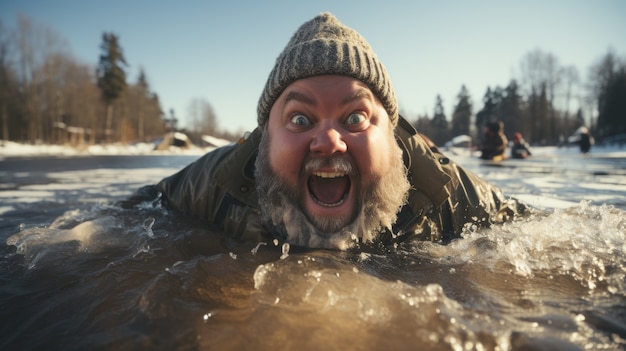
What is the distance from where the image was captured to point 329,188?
2.26 meters

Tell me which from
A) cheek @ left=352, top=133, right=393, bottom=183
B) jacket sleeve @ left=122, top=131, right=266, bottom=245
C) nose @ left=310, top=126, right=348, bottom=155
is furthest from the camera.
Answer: jacket sleeve @ left=122, top=131, right=266, bottom=245

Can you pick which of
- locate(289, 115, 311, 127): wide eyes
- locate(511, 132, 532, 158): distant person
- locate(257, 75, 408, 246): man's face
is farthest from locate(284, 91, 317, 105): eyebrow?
locate(511, 132, 532, 158): distant person

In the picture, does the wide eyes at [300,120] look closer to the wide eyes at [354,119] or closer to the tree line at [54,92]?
the wide eyes at [354,119]

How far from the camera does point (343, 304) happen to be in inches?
47.0

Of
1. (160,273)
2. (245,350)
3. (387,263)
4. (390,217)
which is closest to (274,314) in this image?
(245,350)

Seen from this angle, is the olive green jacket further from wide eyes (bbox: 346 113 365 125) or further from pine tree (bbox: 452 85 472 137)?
pine tree (bbox: 452 85 472 137)

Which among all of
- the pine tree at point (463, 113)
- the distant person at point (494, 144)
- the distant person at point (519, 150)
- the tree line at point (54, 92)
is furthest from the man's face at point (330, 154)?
the pine tree at point (463, 113)

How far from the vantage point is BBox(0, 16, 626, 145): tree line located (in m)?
28.0

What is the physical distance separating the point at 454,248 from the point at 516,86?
4986 centimetres

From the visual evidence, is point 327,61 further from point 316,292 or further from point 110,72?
point 110,72

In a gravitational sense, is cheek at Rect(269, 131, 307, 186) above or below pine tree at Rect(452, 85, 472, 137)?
below

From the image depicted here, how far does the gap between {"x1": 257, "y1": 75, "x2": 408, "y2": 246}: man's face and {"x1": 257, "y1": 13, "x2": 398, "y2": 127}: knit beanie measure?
85 millimetres

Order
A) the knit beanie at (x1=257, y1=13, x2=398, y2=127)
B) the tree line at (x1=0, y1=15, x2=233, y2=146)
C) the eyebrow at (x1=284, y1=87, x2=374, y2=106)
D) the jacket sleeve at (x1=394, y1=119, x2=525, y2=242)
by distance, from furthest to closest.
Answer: the tree line at (x1=0, y1=15, x2=233, y2=146) < the jacket sleeve at (x1=394, y1=119, x2=525, y2=242) < the knit beanie at (x1=257, y1=13, x2=398, y2=127) < the eyebrow at (x1=284, y1=87, x2=374, y2=106)

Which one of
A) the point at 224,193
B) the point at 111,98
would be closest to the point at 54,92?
the point at 111,98
